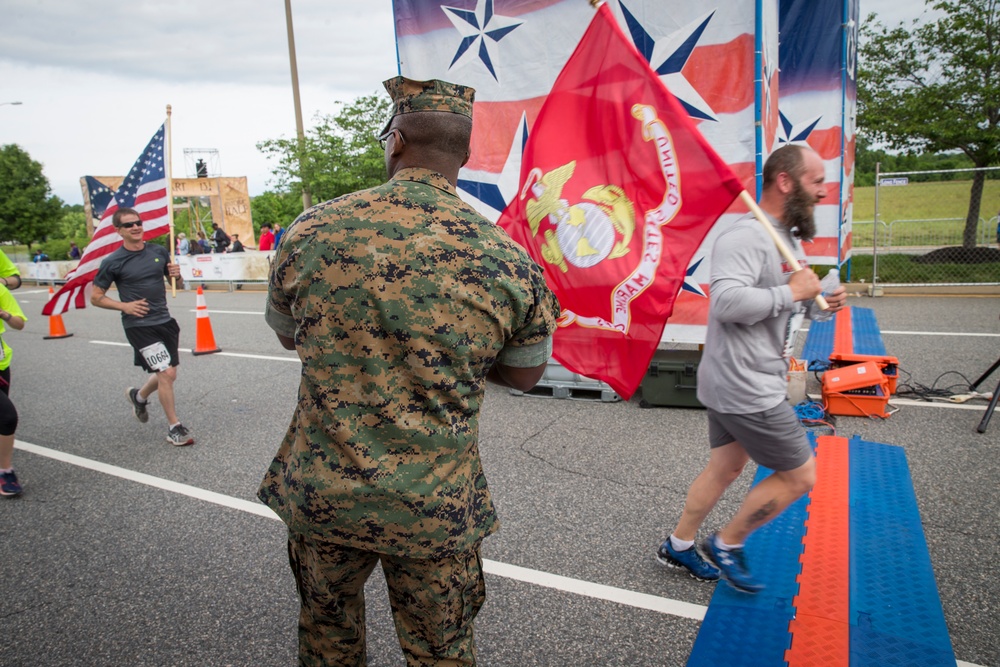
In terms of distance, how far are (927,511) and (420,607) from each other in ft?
11.2

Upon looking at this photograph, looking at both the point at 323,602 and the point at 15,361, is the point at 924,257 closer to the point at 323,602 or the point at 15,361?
the point at 323,602

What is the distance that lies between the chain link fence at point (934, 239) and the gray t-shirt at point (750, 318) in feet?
32.2

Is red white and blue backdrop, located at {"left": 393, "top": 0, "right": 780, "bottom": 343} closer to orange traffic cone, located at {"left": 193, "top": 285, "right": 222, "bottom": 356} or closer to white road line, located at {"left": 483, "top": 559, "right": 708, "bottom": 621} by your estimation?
white road line, located at {"left": 483, "top": 559, "right": 708, "bottom": 621}

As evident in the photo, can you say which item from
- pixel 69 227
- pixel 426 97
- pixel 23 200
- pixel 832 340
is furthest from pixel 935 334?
pixel 69 227

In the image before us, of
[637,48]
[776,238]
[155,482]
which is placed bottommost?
[155,482]

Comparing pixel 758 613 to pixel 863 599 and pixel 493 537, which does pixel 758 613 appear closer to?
pixel 863 599

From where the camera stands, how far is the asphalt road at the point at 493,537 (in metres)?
2.89

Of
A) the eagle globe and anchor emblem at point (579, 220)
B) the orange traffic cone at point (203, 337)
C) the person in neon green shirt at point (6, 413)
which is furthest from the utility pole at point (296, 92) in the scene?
the eagle globe and anchor emblem at point (579, 220)

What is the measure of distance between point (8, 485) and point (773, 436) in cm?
526

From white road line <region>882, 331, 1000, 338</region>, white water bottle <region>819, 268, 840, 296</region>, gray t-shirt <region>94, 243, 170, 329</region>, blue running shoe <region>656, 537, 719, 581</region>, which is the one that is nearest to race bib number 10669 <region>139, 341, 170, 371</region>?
gray t-shirt <region>94, 243, 170, 329</region>

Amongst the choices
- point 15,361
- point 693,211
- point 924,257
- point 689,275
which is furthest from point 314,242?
point 924,257

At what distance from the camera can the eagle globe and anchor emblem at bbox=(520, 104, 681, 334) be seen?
311cm

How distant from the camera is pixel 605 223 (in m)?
3.31

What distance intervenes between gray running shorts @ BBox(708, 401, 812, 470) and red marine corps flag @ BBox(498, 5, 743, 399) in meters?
0.52
